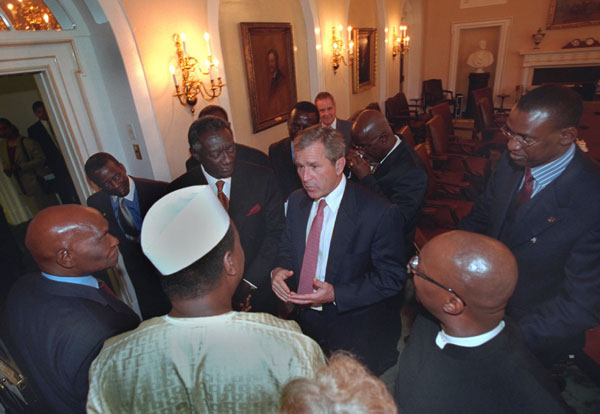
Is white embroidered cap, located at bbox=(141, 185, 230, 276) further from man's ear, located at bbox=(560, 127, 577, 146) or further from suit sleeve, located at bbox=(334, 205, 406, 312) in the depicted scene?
man's ear, located at bbox=(560, 127, 577, 146)

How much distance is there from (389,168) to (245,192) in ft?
3.76

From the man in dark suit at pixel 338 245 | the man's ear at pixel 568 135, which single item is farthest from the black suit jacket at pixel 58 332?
the man's ear at pixel 568 135

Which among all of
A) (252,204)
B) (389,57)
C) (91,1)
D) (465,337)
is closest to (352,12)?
(389,57)

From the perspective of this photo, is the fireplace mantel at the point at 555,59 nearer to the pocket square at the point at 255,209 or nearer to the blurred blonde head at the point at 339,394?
the pocket square at the point at 255,209

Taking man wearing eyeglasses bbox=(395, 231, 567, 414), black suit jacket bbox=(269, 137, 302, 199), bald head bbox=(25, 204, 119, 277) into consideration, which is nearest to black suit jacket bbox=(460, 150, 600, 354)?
man wearing eyeglasses bbox=(395, 231, 567, 414)

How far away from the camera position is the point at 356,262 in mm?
1922

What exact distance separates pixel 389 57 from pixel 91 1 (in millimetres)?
8477

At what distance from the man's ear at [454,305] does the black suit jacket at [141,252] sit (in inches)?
85.8

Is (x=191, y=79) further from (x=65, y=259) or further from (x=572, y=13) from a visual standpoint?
(x=572, y=13)

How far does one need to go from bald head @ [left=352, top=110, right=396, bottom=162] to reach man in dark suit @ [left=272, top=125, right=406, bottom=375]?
75 centimetres

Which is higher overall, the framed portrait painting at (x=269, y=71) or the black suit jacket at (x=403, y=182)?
the framed portrait painting at (x=269, y=71)

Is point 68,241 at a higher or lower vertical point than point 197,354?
higher

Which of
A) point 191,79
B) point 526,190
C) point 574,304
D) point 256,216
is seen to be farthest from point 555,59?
point 256,216

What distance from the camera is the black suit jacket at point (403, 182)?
2469mm
